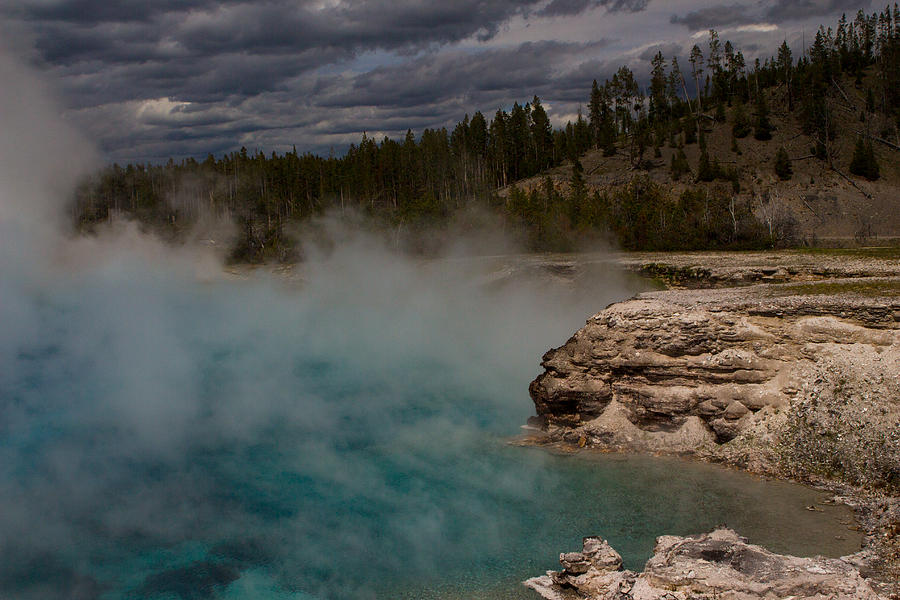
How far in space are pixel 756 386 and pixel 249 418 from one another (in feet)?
55.6

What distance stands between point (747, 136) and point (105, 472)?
72.3 m

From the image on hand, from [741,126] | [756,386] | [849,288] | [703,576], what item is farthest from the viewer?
[741,126]

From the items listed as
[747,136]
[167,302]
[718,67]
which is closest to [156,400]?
[167,302]

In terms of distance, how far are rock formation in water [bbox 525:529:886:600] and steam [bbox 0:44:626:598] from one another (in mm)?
2922

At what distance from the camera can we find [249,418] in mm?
24312

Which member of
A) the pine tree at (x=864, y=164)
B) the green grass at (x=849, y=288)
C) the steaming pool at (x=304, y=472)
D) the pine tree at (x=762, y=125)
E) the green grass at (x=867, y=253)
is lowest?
the steaming pool at (x=304, y=472)

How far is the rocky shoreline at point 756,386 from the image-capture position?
1688 cm

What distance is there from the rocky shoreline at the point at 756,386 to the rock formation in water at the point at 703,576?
59cm

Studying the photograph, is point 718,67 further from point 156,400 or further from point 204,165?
point 156,400

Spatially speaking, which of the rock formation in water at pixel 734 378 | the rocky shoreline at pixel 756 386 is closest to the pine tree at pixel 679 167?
the rocky shoreline at pixel 756 386

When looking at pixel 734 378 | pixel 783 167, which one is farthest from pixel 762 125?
pixel 734 378

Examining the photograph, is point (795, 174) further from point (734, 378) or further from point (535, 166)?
point (734, 378)

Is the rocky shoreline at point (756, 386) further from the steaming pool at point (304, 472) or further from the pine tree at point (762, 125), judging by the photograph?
the pine tree at point (762, 125)

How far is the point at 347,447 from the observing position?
70.5 ft
